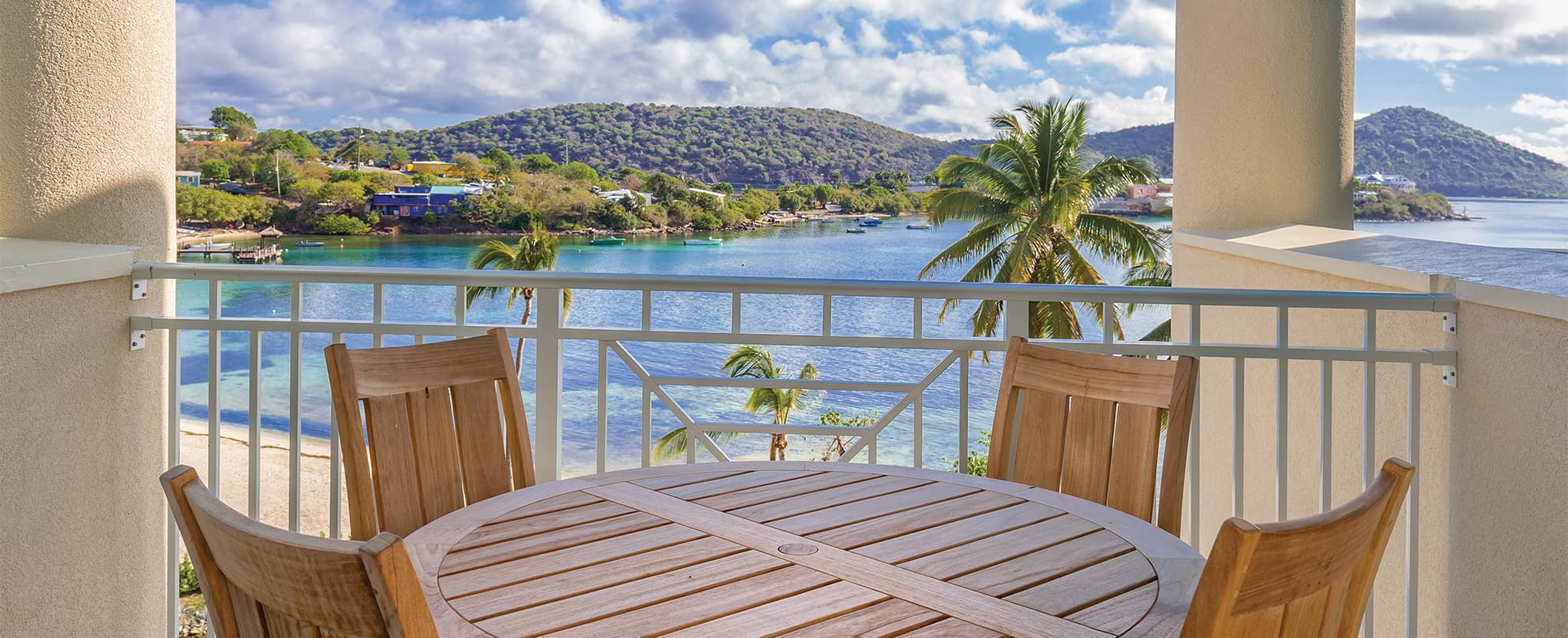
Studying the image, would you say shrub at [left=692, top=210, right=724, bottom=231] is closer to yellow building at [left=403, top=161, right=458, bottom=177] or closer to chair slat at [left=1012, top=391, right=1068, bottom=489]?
yellow building at [left=403, top=161, right=458, bottom=177]

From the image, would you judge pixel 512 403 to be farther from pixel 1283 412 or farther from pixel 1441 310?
pixel 1441 310

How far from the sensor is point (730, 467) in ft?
5.97

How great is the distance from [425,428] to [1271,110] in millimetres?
4757

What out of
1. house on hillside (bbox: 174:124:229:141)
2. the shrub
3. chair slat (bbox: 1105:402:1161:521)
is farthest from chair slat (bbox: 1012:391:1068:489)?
house on hillside (bbox: 174:124:229:141)

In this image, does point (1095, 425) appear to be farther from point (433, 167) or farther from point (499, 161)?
point (433, 167)

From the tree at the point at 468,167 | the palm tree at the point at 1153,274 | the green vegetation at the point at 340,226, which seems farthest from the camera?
the tree at the point at 468,167

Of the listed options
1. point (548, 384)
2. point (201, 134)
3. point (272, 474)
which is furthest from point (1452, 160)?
point (201, 134)

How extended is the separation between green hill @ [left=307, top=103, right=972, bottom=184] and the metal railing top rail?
25.6 m

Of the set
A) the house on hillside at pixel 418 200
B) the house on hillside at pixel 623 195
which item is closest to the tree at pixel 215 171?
the house on hillside at pixel 418 200

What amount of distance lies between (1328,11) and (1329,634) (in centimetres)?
500

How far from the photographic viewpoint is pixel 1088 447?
1.86 metres

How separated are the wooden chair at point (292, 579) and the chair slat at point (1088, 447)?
137 centimetres

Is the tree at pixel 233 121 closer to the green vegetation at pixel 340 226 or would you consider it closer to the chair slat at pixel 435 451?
the green vegetation at pixel 340 226

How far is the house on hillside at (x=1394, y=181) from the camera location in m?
13.3
